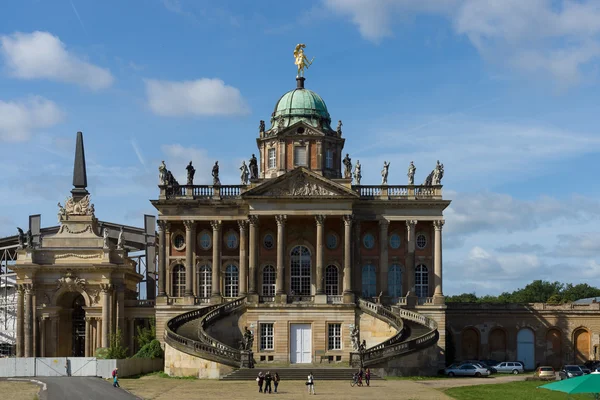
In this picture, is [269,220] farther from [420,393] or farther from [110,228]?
[420,393]

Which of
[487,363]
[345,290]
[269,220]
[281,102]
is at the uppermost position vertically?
[281,102]

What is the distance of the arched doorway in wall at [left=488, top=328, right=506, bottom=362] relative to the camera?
285ft

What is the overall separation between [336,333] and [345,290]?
3.33 meters

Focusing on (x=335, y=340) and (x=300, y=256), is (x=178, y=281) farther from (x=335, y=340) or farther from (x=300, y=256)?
(x=335, y=340)

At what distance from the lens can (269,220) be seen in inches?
3120

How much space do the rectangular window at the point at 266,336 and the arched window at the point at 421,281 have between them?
13.0 meters

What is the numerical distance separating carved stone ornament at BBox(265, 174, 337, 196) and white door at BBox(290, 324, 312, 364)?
989 centimetres

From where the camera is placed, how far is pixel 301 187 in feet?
252

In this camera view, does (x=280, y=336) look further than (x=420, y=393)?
Yes

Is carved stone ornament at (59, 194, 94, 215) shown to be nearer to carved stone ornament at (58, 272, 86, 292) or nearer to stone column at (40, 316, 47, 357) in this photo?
carved stone ornament at (58, 272, 86, 292)

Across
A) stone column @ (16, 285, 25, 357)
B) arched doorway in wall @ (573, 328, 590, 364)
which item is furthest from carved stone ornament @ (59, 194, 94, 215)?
arched doorway in wall @ (573, 328, 590, 364)

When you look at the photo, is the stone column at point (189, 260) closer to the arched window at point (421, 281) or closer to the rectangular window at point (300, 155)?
the rectangular window at point (300, 155)

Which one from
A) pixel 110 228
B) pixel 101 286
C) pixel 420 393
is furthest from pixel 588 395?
pixel 110 228

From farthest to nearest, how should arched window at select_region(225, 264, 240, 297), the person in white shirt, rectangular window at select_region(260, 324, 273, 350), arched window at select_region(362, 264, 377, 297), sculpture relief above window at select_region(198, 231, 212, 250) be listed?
1. sculpture relief above window at select_region(198, 231, 212, 250)
2. arched window at select_region(362, 264, 377, 297)
3. arched window at select_region(225, 264, 240, 297)
4. rectangular window at select_region(260, 324, 273, 350)
5. the person in white shirt
